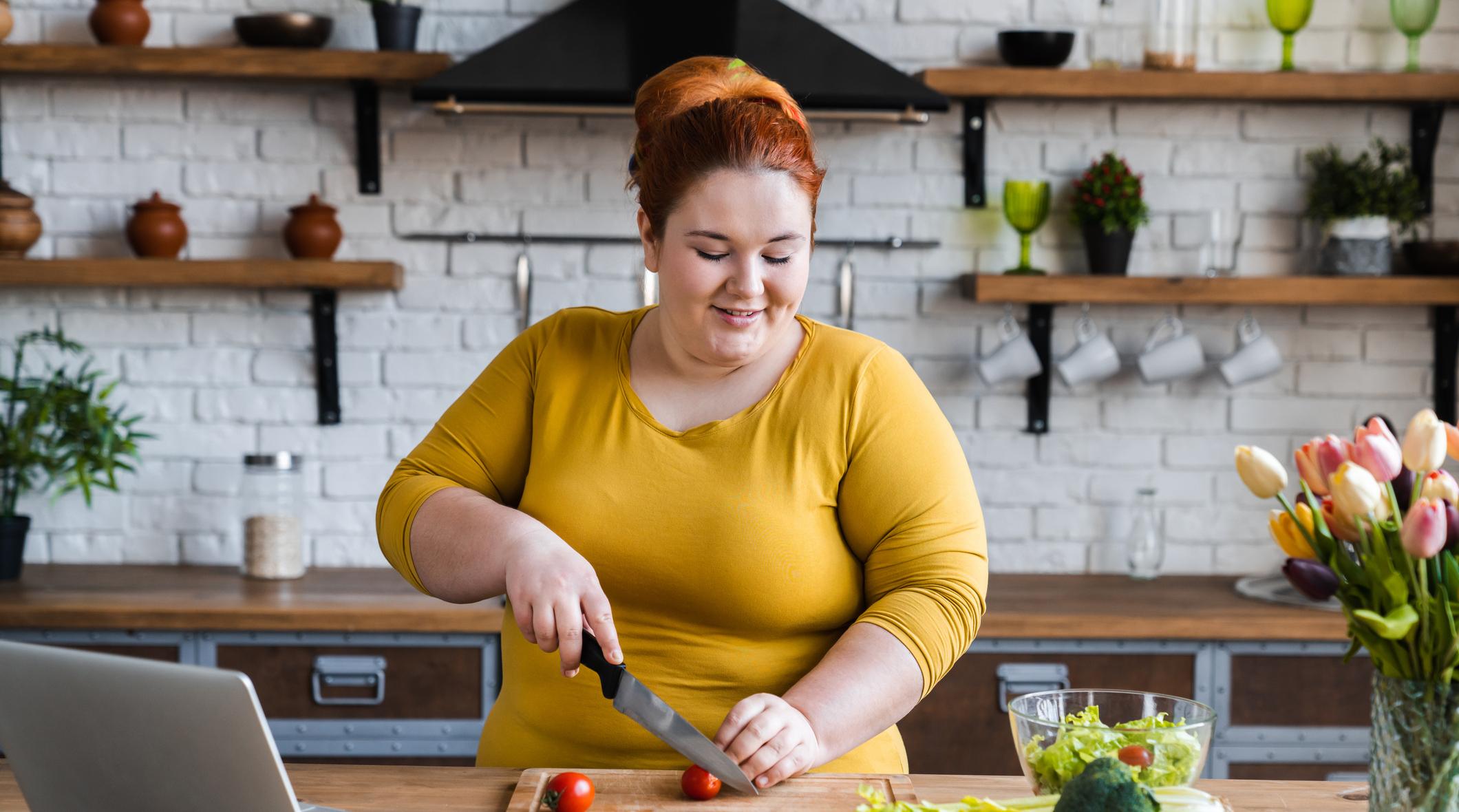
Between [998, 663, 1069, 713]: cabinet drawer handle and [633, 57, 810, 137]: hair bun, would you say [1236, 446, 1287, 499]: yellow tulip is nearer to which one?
[633, 57, 810, 137]: hair bun

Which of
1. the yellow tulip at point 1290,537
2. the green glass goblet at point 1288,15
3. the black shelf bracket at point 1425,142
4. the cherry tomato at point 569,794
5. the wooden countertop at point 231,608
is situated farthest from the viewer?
the black shelf bracket at point 1425,142

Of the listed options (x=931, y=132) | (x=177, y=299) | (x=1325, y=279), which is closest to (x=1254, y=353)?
(x=1325, y=279)

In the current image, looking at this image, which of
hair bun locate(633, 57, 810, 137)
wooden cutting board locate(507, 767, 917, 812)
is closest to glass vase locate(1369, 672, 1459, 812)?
wooden cutting board locate(507, 767, 917, 812)

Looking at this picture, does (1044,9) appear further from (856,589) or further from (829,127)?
(856,589)

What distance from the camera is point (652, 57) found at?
7.33 ft

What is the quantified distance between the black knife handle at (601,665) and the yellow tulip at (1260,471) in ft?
1.79

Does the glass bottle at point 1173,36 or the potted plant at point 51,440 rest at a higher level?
the glass bottle at point 1173,36

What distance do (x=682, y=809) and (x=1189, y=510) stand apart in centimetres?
200

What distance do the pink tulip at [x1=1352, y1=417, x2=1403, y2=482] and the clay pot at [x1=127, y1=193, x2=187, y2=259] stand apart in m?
2.37

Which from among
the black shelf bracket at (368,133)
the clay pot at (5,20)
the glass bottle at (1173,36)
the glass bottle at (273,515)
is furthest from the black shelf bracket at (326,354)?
the glass bottle at (1173,36)

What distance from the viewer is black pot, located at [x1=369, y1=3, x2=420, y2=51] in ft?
8.06

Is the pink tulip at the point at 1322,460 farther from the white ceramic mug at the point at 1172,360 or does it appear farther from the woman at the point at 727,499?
the white ceramic mug at the point at 1172,360

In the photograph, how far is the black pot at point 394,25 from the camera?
2.46m

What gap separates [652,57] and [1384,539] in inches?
67.6
